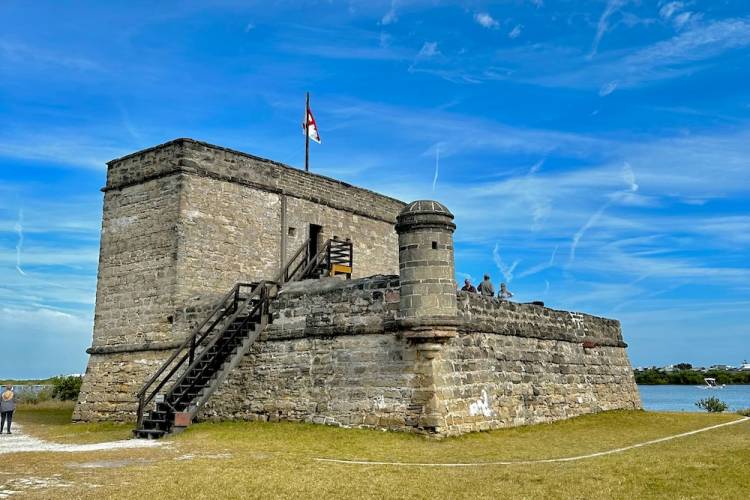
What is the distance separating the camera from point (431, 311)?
13102 mm

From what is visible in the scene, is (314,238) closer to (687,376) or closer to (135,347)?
(135,347)

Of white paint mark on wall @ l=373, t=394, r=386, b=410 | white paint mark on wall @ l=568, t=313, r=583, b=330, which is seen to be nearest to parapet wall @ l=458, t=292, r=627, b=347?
white paint mark on wall @ l=568, t=313, r=583, b=330

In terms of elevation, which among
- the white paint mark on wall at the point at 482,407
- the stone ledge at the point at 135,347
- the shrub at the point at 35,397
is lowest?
the white paint mark on wall at the point at 482,407

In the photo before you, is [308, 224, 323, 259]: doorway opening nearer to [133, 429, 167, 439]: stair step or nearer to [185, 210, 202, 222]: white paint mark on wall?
[185, 210, 202, 222]: white paint mark on wall

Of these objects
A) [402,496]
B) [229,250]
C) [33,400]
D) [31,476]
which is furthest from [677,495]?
[33,400]

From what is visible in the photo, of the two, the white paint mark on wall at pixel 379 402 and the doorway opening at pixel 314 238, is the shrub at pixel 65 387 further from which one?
the white paint mark on wall at pixel 379 402

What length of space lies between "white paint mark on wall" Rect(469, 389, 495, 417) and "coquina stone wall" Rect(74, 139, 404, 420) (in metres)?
7.46

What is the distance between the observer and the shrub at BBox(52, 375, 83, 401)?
102 ft

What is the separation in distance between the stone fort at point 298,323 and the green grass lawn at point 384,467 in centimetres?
92

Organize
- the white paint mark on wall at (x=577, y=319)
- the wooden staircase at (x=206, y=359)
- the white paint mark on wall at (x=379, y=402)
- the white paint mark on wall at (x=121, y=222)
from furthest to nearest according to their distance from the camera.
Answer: the white paint mark on wall at (x=577, y=319)
the white paint mark on wall at (x=121, y=222)
the wooden staircase at (x=206, y=359)
the white paint mark on wall at (x=379, y=402)

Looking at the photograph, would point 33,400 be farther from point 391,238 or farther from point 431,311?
point 431,311

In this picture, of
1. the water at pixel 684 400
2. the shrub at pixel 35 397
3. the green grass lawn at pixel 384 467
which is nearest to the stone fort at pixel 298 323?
the green grass lawn at pixel 384 467

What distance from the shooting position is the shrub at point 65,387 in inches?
1218

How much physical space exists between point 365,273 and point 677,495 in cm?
1670
